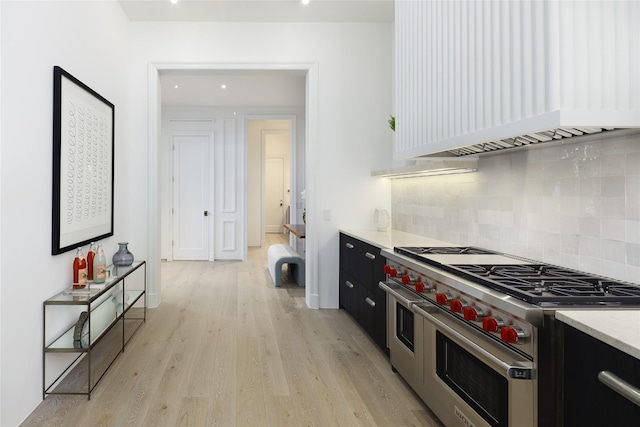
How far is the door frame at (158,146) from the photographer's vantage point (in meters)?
4.39

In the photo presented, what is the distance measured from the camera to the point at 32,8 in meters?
2.37

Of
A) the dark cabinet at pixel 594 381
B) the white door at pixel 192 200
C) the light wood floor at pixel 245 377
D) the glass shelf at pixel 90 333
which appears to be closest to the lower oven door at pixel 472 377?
the dark cabinet at pixel 594 381

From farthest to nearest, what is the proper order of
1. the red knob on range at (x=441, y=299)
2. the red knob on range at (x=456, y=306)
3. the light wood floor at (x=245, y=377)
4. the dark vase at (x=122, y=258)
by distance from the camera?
the dark vase at (x=122, y=258) < the light wood floor at (x=245, y=377) < the red knob on range at (x=441, y=299) < the red knob on range at (x=456, y=306)

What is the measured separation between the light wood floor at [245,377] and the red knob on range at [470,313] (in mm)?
811

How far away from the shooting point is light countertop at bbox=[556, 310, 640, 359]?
3.47ft

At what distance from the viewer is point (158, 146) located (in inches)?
178

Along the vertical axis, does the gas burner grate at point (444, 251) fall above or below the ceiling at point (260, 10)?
below

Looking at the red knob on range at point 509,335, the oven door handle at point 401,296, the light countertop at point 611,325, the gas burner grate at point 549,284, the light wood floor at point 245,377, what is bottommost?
the light wood floor at point 245,377

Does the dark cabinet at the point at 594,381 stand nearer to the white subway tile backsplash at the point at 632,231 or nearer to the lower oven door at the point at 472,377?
the lower oven door at the point at 472,377

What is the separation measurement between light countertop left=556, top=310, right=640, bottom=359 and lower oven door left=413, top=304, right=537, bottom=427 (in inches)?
10.0

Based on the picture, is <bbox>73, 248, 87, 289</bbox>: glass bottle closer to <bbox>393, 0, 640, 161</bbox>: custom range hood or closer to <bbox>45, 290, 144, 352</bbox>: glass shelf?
<bbox>45, 290, 144, 352</bbox>: glass shelf

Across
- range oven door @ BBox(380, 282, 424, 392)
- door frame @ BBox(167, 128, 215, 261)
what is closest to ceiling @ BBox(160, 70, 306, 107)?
door frame @ BBox(167, 128, 215, 261)

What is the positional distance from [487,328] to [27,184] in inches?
94.7

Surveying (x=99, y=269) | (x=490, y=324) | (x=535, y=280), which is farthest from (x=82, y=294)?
(x=535, y=280)
